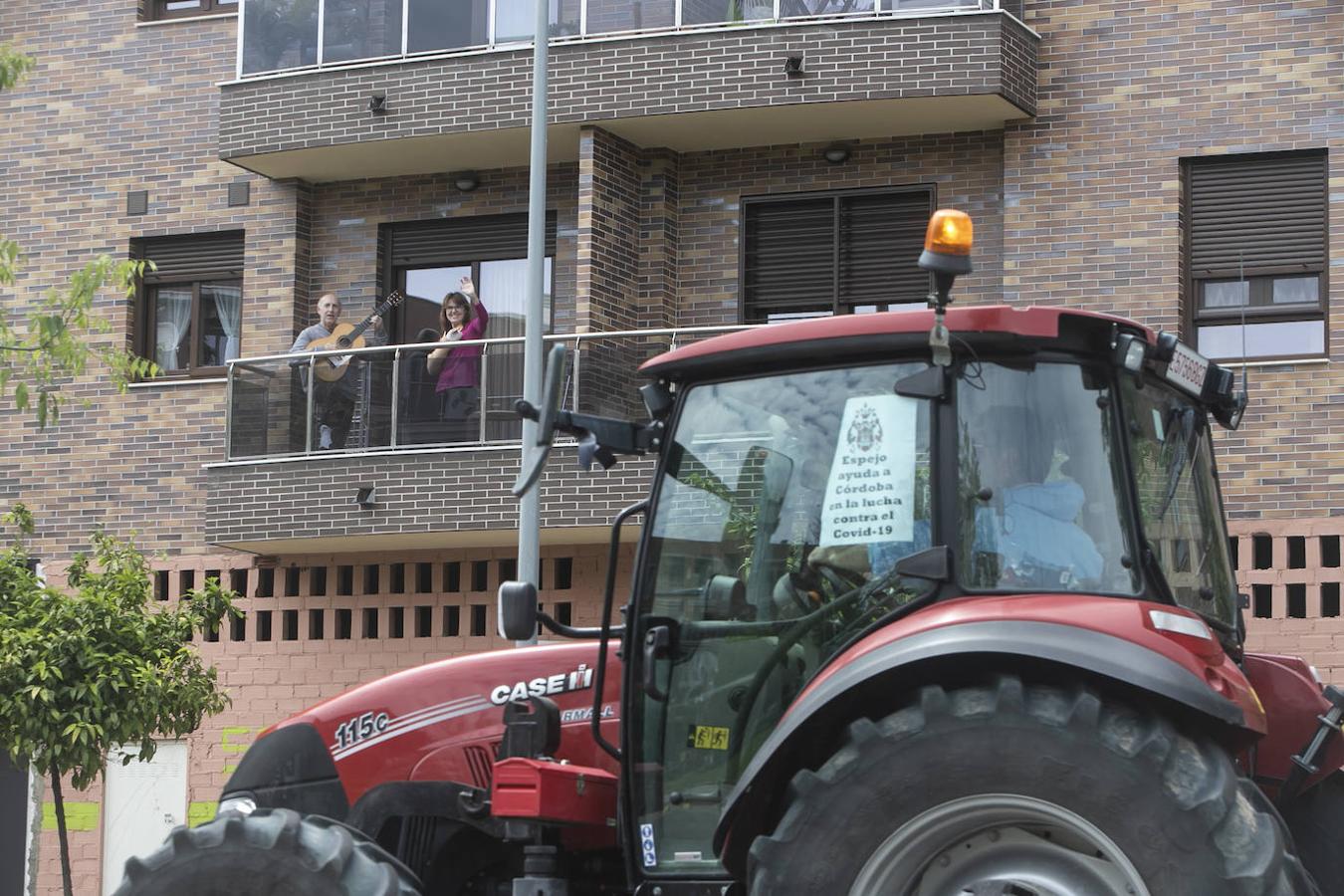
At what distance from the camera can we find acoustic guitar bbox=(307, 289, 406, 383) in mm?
19500

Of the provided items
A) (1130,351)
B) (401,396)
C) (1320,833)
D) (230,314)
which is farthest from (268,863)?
(230,314)

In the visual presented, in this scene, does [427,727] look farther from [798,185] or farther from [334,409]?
[798,185]

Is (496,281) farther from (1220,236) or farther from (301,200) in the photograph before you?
(1220,236)

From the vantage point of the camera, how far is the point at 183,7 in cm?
2311

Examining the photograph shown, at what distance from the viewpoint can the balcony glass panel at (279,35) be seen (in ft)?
69.1

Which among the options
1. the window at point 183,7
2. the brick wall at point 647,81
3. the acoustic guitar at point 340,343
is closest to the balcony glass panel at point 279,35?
the brick wall at point 647,81

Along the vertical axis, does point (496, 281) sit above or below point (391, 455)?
above

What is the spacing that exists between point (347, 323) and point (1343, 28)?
9261 millimetres

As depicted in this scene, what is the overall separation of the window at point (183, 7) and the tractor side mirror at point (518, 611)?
17207 millimetres

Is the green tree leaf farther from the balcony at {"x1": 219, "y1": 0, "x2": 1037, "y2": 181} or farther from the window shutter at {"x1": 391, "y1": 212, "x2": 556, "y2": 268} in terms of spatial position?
the balcony at {"x1": 219, "y1": 0, "x2": 1037, "y2": 181}

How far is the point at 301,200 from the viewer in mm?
21938

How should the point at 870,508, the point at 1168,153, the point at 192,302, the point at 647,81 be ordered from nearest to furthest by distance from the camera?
the point at 870,508 → the point at 1168,153 → the point at 647,81 → the point at 192,302

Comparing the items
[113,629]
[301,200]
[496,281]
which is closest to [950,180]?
[496,281]

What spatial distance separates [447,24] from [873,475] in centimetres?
1511
